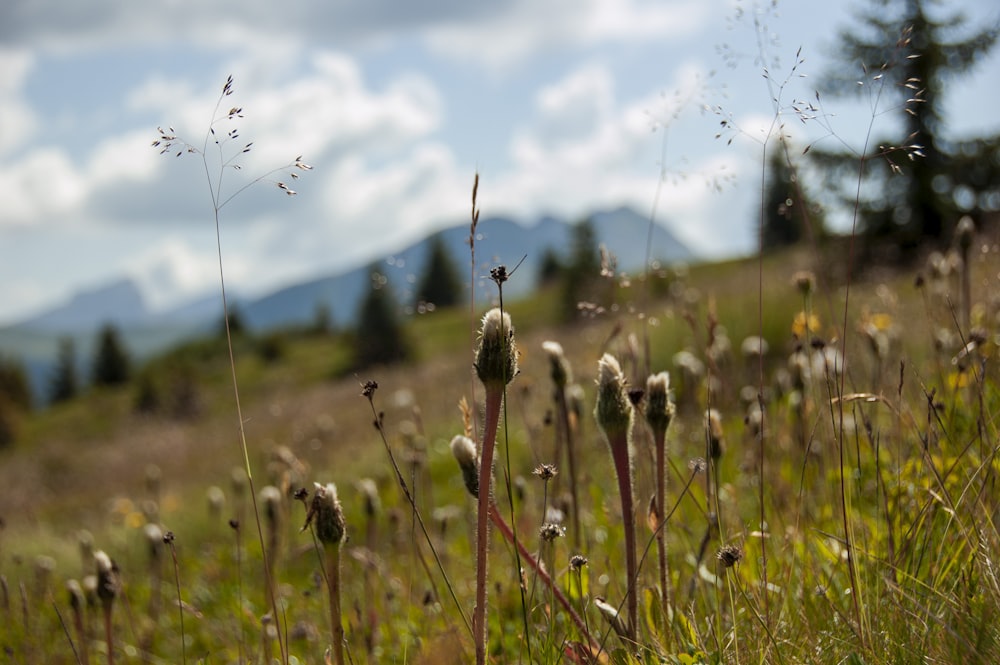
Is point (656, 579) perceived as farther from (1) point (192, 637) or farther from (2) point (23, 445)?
(2) point (23, 445)

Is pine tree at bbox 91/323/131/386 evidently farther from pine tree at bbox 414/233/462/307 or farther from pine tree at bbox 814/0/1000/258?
pine tree at bbox 814/0/1000/258

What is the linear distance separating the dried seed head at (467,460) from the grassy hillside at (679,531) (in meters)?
0.09

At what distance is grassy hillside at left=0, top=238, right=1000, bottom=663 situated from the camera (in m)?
1.85

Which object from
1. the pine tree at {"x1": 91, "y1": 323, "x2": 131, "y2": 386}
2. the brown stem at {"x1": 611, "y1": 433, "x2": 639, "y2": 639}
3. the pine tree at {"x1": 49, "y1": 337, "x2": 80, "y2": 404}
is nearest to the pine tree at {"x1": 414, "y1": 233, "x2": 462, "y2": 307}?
the pine tree at {"x1": 91, "y1": 323, "x2": 131, "y2": 386}

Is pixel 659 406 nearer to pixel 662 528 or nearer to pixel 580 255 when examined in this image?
pixel 662 528

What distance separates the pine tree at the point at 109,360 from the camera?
85.1 metres

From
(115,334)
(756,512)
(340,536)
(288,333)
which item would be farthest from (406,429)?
(115,334)

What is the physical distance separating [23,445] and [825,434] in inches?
2155

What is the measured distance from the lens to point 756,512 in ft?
11.8

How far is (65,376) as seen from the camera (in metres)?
96.4

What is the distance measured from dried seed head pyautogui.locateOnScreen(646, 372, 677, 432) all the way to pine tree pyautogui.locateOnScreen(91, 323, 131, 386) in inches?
3614

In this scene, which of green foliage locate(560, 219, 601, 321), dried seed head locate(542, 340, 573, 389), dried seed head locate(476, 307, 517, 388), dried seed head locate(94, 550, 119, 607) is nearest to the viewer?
dried seed head locate(476, 307, 517, 388)

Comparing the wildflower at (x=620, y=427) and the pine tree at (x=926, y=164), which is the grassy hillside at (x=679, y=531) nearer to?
the wildflower at (x=620, y=427)

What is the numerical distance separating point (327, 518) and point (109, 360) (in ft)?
308
